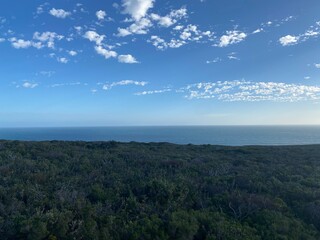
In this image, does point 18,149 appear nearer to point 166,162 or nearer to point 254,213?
point 166,162

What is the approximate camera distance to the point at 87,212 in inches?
257

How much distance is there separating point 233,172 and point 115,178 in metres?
5.79

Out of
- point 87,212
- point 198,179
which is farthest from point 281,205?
point 87,212

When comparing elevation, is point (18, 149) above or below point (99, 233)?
above

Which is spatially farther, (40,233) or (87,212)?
(87,212)

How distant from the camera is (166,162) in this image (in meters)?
14.1

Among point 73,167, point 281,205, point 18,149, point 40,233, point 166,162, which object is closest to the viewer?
point 40,233

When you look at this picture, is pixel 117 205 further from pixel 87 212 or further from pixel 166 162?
pixel 166 162

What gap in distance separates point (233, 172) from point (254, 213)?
5.40m

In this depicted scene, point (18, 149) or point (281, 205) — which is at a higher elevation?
point (18, 149)

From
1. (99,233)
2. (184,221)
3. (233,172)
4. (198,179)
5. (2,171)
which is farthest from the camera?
(233,172)

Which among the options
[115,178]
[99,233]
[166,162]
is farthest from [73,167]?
[99,233]

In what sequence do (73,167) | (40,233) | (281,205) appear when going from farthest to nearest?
(73,167)
(281,205)
(40,233)

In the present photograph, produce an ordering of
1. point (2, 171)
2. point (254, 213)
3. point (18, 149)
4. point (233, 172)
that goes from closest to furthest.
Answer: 1. point (254, 213)
2. point (2, 171)
3. point (233, 172)
4. point (18, 149)
